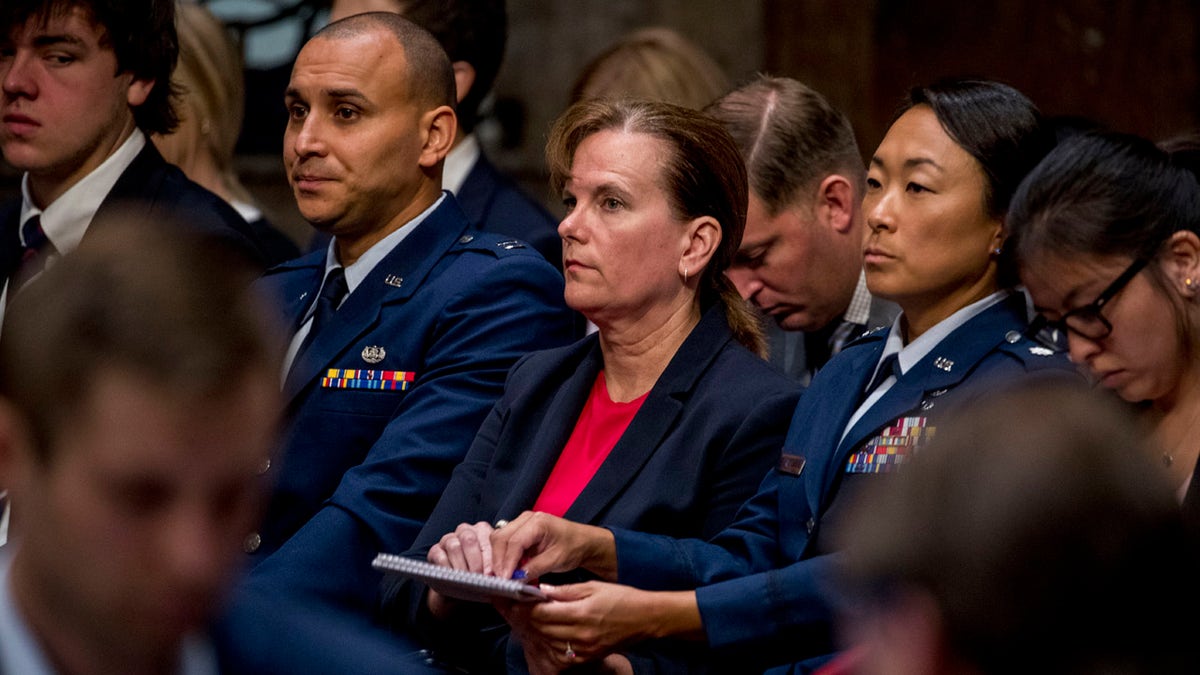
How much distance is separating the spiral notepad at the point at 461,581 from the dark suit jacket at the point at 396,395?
0.61m

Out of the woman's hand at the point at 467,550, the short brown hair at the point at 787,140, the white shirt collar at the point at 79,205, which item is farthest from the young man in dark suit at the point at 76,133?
the woman's hand at the point at 467,550

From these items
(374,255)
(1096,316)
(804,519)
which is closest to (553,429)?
(804,519)

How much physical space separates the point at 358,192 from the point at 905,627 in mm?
2254

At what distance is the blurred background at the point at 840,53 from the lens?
5.09 metres

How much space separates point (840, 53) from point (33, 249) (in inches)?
110

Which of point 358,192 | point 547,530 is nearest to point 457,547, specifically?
point 547,530

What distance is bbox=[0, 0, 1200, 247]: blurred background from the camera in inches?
200

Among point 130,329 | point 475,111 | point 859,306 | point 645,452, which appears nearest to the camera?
point 130,329

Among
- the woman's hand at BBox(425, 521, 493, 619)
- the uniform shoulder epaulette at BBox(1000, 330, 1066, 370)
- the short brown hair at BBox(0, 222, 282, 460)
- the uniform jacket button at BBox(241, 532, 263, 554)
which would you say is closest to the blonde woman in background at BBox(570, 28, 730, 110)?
the uniform jacket button at BBox(241, 532, 263, 554)

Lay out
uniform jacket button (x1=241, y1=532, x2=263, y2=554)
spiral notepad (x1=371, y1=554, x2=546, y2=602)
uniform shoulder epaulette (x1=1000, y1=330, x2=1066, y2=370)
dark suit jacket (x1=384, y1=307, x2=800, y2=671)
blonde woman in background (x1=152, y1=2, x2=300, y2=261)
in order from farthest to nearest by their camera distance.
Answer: blonde woman in background (x1=152, y1=2, x2=300, y2=261) → uniform jacket button (x1=241, y1=532, x2=263, y2=554) → dark suit jacket (x1=384, y1=307, x2=800, y2=671) → uniform shoulder epaulette (x1=1000, y1=330, x2=1066, y2=370) → spiral notepad (x1=371, y1=554, x2=546, y2=602)

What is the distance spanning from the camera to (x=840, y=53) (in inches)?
207

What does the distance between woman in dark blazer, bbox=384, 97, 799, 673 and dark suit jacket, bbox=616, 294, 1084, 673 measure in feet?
0.22

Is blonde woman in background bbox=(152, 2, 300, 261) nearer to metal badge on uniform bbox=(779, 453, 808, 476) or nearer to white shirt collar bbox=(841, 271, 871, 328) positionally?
white shirt collar bbox=(841, 271, 871, 328)

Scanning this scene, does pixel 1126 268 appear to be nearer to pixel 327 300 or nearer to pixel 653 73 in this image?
pixel 327 300
